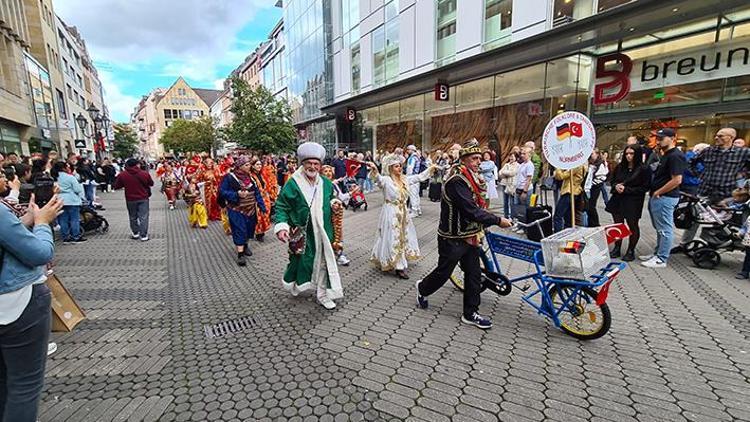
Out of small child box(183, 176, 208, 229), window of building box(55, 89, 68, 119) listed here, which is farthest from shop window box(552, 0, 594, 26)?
window of building box(55, 89, 68, 119)

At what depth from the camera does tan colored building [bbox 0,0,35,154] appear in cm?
1745

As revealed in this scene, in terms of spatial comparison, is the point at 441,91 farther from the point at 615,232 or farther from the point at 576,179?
the point at 615,232

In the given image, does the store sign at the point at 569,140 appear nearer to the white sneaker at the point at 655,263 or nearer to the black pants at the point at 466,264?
Result: the black pants at the point at 466,264

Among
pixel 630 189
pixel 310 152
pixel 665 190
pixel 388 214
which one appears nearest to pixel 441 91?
pixel 630 189

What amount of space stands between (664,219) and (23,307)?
7.15 metres

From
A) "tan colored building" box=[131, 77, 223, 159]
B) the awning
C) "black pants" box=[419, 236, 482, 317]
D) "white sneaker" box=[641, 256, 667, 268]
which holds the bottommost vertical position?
"white sneaker" box=[641, 256, 667, 268]

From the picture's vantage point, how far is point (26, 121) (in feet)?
64.8

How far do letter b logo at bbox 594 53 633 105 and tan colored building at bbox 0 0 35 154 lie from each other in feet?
84.8

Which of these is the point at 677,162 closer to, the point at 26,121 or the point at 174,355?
the point at 174,355

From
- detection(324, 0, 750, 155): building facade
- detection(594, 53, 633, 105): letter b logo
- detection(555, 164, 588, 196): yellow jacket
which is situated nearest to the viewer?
detection(555, 164, 588, 196): yellow jacket

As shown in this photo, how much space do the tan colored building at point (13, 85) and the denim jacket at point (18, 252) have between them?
2187 centimetres

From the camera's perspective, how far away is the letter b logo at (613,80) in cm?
1141

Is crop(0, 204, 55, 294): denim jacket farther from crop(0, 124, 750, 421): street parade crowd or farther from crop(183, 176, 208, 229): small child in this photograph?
crop(183, 176, 208, 229): small child

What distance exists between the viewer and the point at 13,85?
18.8m
